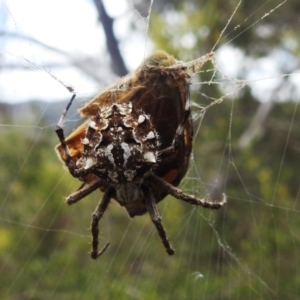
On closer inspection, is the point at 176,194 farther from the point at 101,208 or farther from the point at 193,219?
the point at 193,219

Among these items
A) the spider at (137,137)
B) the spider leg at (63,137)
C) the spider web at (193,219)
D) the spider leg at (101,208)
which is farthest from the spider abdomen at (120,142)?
the spider web at (193,219)

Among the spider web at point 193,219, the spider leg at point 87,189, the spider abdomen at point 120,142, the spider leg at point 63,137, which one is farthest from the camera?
Result: the spider web at point 193,219

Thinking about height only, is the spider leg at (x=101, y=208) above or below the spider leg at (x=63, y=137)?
below

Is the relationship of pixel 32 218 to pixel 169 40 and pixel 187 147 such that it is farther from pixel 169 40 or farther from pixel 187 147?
pixel 187 147

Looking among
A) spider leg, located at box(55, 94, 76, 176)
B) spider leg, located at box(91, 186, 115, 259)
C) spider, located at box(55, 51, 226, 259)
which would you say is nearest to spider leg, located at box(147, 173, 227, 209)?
spider, located at box(55, 51, 226, 259)

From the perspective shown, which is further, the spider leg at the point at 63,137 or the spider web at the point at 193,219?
the spider web at the point at 193,219

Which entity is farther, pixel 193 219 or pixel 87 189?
pixel 193 219

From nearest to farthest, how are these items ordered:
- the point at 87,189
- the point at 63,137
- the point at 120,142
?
1. the point at 120,142
2. the point at 63,137
3. the point at 87,189

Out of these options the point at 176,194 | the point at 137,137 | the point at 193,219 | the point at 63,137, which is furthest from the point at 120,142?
the point at 193,219

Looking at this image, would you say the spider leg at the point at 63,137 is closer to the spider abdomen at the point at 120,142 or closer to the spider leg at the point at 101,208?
the spider abdomen at the point at 120,142
